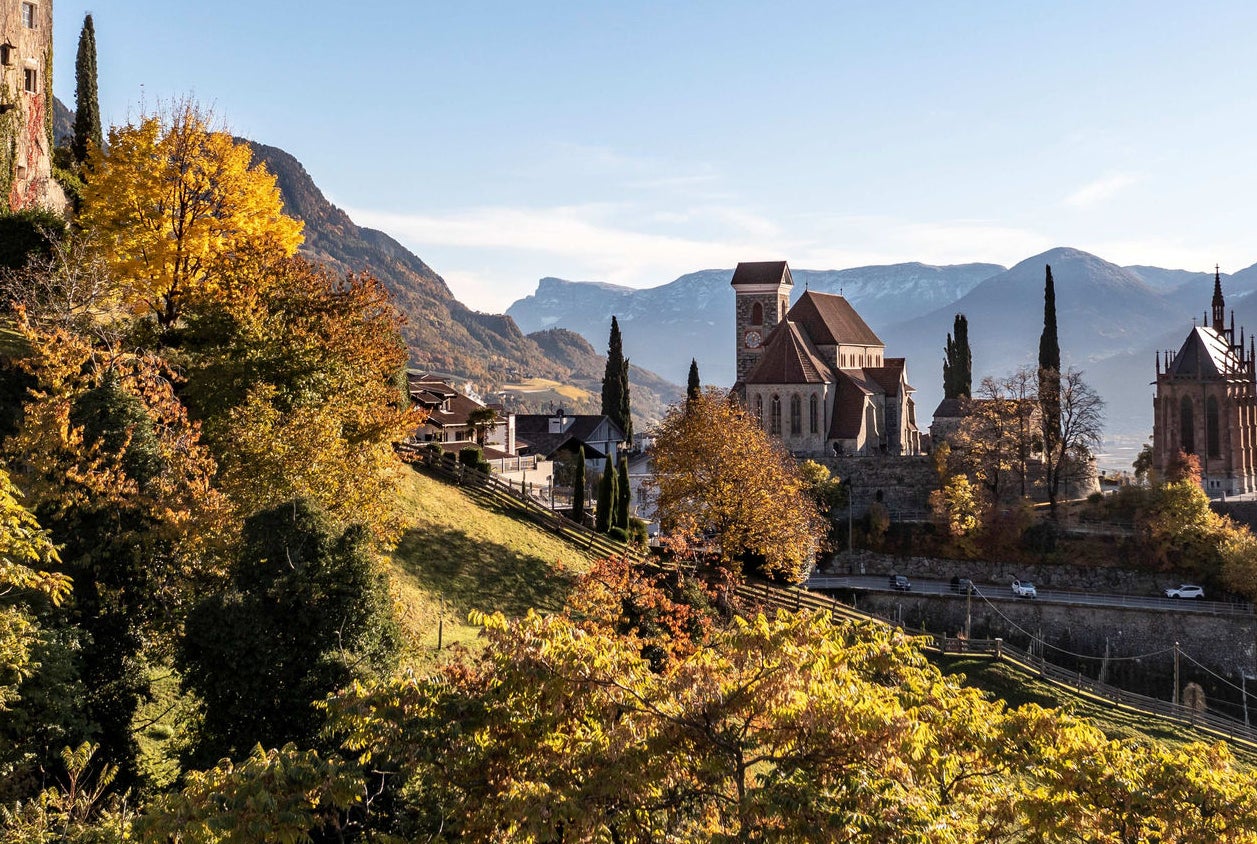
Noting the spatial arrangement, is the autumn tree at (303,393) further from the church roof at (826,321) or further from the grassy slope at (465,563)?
the church roof at (826,321)

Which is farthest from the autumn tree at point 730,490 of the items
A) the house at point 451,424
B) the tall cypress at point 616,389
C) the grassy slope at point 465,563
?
the tall cypress at point 616,389

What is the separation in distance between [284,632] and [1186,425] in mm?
68378

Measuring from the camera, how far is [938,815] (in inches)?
484

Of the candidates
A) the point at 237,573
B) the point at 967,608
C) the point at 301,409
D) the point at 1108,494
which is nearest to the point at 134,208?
the point at 301,409

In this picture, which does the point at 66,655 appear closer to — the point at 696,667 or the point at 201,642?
the point at 201,642

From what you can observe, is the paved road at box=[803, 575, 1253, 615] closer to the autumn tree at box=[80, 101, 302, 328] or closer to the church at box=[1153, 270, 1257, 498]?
the church at box=[1153, 270, 1257, 498]

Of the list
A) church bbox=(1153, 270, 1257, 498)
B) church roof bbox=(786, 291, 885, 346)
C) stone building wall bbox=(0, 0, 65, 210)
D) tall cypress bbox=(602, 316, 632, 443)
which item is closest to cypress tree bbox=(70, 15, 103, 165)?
A: stone building wall bbox=(0, 0, 65, 210)

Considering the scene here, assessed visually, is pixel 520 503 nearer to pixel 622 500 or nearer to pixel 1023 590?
pixel 622 500

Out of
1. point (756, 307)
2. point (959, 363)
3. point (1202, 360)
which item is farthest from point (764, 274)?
point (1202, 360)

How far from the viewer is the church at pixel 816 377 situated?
70.2 m

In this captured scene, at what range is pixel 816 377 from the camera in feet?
231

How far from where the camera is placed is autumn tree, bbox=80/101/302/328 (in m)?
33.5

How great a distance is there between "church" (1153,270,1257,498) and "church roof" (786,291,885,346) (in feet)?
68.7

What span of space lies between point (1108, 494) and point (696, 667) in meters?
58.7
